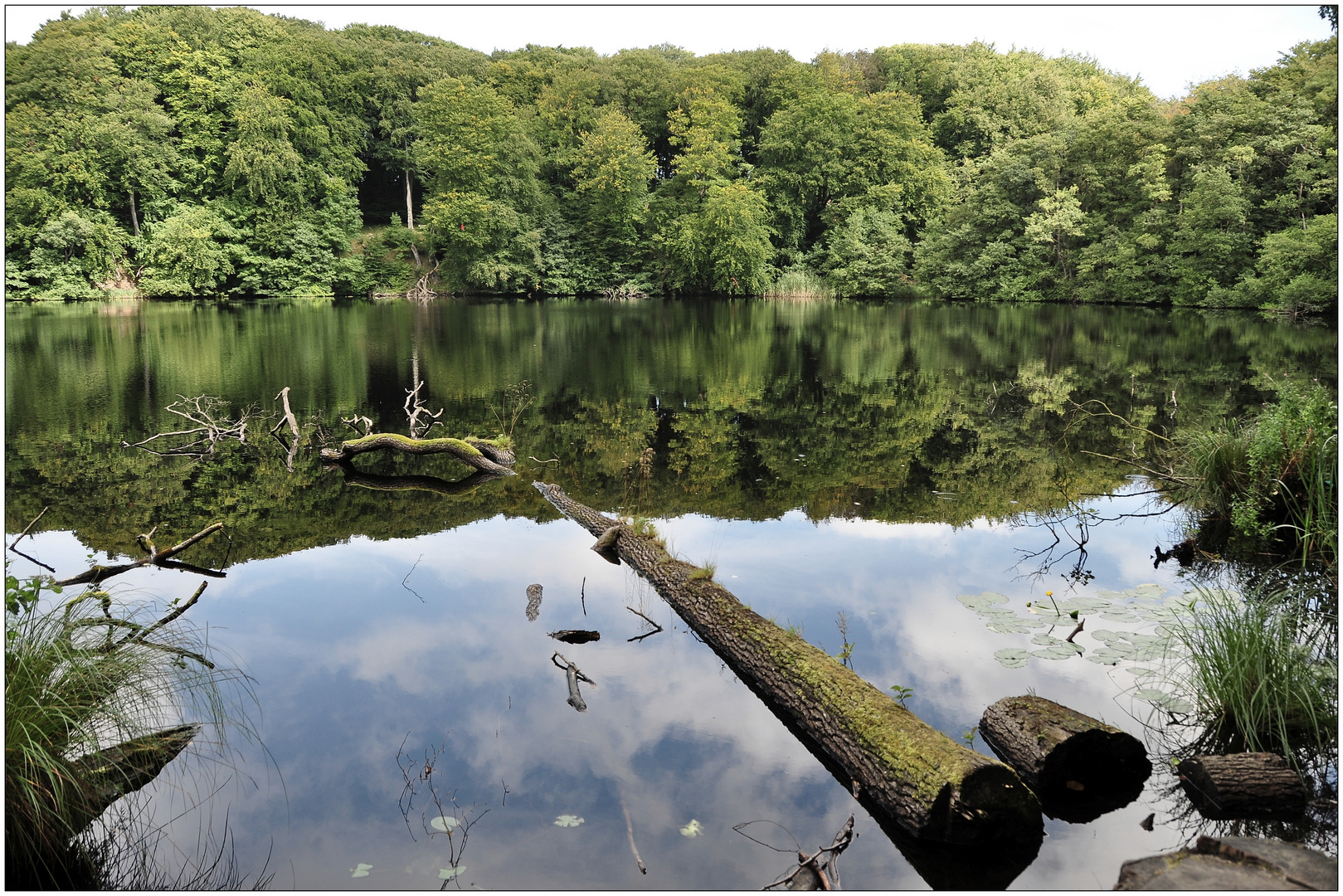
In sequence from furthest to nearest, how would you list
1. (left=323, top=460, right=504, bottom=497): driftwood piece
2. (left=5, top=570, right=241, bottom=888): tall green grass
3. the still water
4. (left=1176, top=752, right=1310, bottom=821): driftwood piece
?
(left=323, top=460, right=504, bottom=497): driftwood piece
the still water
(left=1176, top=752, right=1310, bottom=821): driftwood piece
(left=5, top=570, right=241, bottom=888): tall green grass

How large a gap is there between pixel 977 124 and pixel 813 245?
11.2 metres

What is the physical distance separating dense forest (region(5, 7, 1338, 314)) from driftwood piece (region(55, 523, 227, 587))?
116ft

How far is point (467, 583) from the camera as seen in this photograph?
763 cm

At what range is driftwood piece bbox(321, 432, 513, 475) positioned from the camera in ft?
37.9

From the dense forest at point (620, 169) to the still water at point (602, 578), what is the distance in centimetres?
2049

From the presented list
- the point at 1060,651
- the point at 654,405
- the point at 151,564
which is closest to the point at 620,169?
the point at 654,405

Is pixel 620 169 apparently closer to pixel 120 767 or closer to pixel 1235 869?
pixel 120 767

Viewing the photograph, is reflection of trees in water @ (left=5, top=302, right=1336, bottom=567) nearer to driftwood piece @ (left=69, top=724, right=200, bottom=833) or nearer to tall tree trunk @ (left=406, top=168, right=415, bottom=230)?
driftwood piece @ (left=69, top=724, right=200, bottom=833)

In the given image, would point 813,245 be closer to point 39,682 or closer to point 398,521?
point 398,521

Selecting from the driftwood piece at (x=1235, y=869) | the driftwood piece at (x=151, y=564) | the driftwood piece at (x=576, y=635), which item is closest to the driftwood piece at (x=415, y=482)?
the driftwood piece at (x=151, y=564)

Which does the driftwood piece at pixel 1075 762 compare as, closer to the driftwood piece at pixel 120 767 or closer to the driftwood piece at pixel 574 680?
the driftwood piece at pixel 574 680

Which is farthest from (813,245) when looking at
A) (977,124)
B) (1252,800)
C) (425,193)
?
(1252,800)

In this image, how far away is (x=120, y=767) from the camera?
168 inches

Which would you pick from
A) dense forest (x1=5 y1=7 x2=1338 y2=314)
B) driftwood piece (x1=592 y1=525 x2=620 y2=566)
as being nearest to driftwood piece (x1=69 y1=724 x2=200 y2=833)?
driftwood piece (x1=592 y1=525 x2=620 y2=566)
